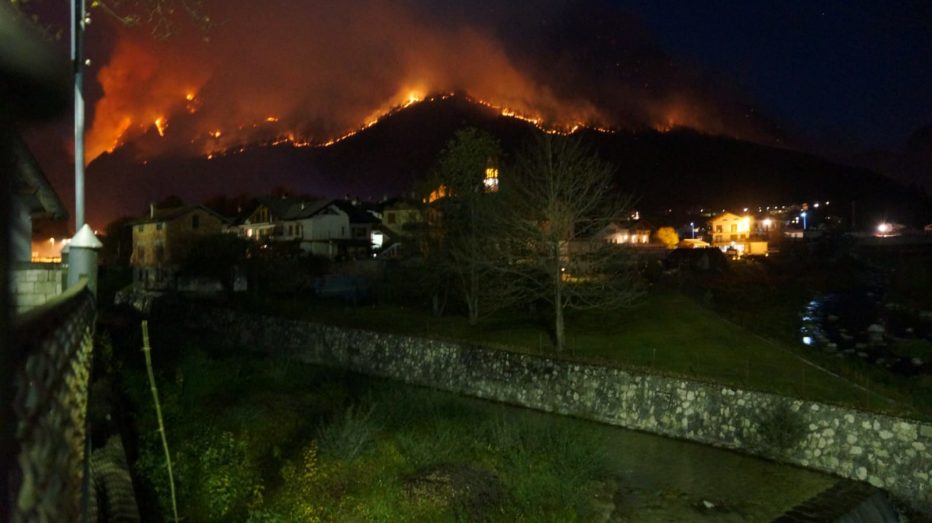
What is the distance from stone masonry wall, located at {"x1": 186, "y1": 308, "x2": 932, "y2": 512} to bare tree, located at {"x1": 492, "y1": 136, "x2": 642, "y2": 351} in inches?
97.3

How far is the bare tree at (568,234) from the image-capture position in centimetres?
2311

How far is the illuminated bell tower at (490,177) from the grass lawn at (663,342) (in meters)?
6.21

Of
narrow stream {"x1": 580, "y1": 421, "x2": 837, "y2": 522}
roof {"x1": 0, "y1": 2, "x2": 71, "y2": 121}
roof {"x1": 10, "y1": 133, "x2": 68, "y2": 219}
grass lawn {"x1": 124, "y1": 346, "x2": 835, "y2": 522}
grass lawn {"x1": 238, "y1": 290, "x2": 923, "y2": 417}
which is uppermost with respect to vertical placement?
roof {"x1": 10, "y1": 133, "x2": 68, "y2": 219}

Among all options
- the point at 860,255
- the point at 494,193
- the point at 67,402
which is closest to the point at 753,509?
the point at 67,402

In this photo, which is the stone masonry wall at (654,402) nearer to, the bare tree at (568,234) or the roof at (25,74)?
the bare tree at (568,234)

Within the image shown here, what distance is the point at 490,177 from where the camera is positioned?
1238 inches

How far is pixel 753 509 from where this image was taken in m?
13.6

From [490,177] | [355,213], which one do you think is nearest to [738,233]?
[355,213]

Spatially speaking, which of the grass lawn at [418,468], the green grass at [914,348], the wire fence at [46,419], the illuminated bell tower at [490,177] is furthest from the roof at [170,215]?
the wire fence at [46,419]

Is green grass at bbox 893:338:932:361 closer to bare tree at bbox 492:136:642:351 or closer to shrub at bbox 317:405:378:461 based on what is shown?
bare tree at bbox 492:136:642:351

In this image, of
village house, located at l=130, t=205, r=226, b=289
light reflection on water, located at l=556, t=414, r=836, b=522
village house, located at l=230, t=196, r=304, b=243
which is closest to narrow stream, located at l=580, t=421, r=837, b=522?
light reflection on water, located at l=556, t=414, r=836, b=522

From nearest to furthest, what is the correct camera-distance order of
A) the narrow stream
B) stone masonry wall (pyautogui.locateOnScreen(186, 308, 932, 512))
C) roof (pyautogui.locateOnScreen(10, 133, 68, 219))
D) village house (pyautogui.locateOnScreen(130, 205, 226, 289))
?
roof (pyautogui.locateOnScreen(10, 133, 68, 219)), the narrow stream, stone masonry wall (pyautogui.locateOnScreen(186, 308, 932, 512)), village house (pyautogui.locateOnScreen(130, 205, 226, 289))

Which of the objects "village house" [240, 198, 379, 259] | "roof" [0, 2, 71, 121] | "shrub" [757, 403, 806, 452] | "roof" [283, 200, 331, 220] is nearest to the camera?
"roof" [0, 2, 71, 121]

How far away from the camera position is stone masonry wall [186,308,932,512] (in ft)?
45.9
